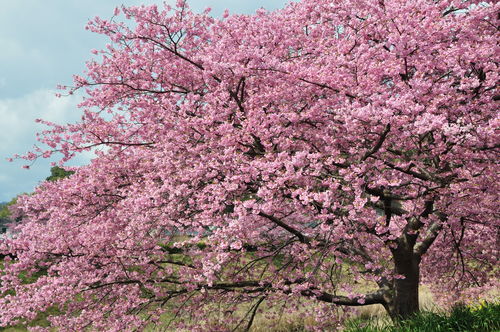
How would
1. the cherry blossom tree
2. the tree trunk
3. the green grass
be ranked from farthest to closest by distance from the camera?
1. the tree trunk
2. the green grass
3. the cherry blossom tree

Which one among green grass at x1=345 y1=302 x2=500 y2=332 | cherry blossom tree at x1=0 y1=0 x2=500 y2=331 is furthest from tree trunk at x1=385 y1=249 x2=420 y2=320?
green grass at x1=345 y1=302 x2=500 y2=332

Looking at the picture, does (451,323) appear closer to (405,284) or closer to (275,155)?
(405,284)

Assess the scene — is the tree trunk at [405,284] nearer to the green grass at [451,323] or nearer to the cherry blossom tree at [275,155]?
the cherry blossom tree at [275,155]

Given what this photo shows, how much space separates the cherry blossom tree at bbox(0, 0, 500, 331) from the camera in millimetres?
6250

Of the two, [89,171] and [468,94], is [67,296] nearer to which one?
[89,171]

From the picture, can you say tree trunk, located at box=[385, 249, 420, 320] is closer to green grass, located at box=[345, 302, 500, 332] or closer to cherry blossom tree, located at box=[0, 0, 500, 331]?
→ cherry blossom tree, located at box=[0, 0, 500, 331]

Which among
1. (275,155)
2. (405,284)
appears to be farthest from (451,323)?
(275,155)

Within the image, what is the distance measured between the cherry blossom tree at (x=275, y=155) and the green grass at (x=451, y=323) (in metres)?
0.84

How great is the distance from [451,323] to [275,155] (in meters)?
4.07

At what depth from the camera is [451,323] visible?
7094 millimetres

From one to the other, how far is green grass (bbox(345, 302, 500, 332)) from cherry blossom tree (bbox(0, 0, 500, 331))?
84 cm

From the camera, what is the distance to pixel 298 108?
777 centimetres

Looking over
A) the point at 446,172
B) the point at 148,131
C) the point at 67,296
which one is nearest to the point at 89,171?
the point at 148,131

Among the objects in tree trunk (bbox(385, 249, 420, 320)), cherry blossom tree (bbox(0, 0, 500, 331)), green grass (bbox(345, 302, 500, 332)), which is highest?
cherry blossom tree (bbox(0, 0, 500, 331))
